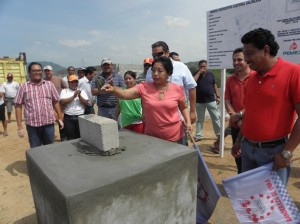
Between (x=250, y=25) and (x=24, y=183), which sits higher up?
(x=250, y=25)

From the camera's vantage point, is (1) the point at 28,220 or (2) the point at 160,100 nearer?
(2) the point at 160,100

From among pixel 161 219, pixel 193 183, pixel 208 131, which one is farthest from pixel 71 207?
pixel 208 131

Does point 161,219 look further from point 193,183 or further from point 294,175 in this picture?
point 294,175

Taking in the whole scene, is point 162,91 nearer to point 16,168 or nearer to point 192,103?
point 192,103

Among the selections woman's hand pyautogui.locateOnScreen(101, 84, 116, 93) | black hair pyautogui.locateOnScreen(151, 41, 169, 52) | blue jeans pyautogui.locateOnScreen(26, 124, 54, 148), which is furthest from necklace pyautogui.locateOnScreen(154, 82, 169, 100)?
blue jeans pyautogui.locateOnScreen(26, 124, 54, 148)

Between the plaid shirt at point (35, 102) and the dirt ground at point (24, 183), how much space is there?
1.07 m

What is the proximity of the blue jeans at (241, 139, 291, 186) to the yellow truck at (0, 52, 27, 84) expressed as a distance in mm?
16434

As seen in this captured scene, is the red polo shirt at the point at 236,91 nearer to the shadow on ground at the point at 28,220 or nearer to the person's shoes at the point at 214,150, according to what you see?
the person's shoes at the point at 214,150

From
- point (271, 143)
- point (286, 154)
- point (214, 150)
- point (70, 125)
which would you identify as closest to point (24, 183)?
point (70, 125)

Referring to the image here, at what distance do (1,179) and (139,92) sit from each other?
3.26 m

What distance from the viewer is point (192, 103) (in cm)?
366

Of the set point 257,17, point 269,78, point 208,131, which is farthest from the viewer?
point 208,131

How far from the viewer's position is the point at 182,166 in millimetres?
2209

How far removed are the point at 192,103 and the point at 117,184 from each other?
2104 mm
